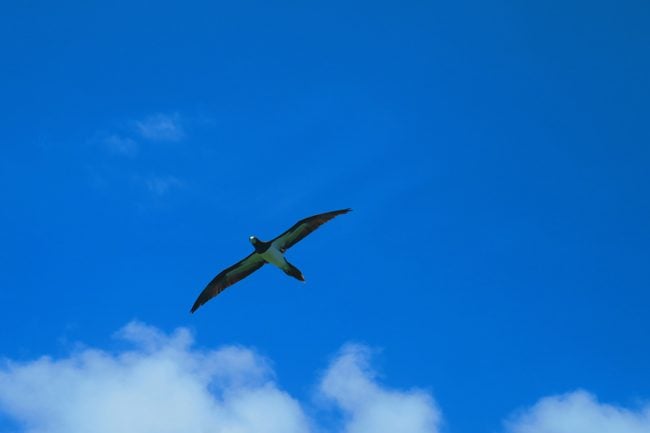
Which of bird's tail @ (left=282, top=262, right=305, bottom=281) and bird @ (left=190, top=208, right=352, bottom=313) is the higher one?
bird @ (left=190, top=208, right=352, bottom=313)

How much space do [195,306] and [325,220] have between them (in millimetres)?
9433

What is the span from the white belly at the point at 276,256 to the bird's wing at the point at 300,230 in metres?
0.41

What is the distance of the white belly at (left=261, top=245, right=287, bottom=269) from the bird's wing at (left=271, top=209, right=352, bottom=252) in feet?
1.34

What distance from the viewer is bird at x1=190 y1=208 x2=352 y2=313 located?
3656 cm

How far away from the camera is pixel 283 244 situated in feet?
123

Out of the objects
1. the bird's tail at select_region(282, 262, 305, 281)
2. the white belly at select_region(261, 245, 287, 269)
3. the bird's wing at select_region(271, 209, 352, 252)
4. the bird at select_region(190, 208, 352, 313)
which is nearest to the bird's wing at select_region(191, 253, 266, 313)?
the bird at select_region(190, 208, 352, 313)

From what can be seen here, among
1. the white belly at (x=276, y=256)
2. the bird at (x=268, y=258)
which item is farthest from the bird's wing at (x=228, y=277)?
the white belly at (x=276, y=256)

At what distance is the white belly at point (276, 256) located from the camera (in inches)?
1452

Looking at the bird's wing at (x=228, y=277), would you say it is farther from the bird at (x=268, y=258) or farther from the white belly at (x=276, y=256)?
the white belly at (x=276, y=256)

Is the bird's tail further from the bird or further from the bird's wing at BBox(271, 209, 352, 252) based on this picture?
the bird's wing at BBox(271, 209, 352, 252)

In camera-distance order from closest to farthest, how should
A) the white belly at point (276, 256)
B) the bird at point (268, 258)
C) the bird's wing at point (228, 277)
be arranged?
the bird at point (268, 258) < the white belly at point (276, 256) < the bird's wing at point (228, 277)

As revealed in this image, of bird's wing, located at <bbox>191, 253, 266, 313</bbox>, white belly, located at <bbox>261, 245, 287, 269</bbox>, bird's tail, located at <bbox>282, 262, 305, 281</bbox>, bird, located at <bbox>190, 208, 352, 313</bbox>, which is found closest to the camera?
bird's tail, located at <bbox>282, 262, 305, 281</bbox>

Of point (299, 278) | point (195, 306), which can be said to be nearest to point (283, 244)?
point (299, 278)

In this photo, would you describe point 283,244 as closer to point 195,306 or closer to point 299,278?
point 299,278
